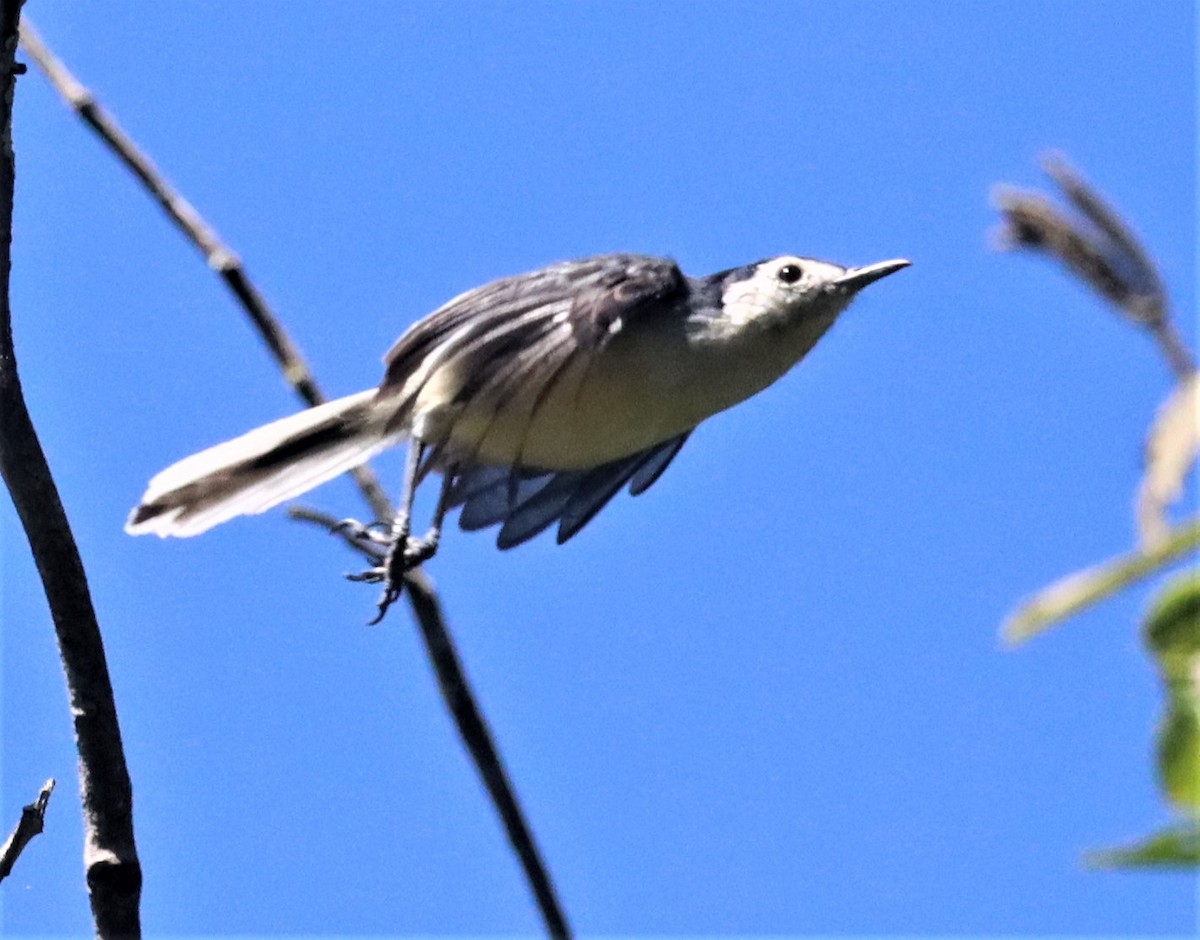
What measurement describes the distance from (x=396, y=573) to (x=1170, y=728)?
2861 millimetres

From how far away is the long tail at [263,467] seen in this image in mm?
3998

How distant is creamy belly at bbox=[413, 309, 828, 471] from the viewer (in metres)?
4.02

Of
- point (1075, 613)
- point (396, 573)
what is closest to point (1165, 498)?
point (1075, 613)

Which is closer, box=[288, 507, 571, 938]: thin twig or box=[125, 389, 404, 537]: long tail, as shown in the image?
Result: box=[288, 507, 571, 938]: thin twig

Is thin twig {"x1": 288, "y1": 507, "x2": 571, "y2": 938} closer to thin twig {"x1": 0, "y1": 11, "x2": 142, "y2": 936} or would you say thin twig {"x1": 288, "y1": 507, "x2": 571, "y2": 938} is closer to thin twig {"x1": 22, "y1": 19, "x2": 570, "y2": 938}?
thin twig {"x1": 22, "y1": 19, "x2": 570, "y2": 938}

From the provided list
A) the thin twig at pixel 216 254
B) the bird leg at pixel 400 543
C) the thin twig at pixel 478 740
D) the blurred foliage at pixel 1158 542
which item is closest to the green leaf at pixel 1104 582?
the blurred foliage at pixel 1158 542

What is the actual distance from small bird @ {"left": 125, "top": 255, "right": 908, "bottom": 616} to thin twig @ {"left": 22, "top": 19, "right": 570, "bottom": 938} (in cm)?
145

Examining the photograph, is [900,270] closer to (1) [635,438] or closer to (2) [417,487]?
(1) [635,438]

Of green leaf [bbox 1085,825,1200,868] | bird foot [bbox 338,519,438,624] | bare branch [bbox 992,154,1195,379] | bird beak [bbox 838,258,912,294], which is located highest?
bird beak [bbox 838,258,912,294]

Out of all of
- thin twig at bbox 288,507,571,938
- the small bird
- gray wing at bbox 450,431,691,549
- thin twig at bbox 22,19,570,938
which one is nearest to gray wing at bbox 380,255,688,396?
the small bird

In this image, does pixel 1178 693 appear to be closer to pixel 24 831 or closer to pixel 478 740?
pixel 478 740

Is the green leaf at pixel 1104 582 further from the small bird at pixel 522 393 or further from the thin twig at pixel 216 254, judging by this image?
the small bird at pixel 522 393

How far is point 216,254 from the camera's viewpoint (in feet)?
7.73

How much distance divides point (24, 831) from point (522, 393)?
6.15ft
